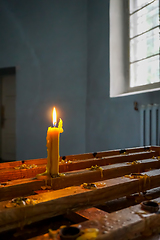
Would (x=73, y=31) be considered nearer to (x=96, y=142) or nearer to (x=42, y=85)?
(x=42, y=85)

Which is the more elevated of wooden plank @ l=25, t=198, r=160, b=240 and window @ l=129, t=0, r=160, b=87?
window @ l=129, t=0, r=160, b=87

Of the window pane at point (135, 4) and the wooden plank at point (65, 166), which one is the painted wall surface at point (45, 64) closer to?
the window pane at point (135, 4)

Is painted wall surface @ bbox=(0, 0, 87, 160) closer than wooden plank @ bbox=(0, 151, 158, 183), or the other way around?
wooden plank @ bbox=(0, 151, 158, 183)

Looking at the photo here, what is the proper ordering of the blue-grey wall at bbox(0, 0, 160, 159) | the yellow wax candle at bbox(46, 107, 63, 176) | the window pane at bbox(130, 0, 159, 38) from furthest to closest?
the blue-grey wall at bbox(0, 0, 160, 159) → the window pane at bbox(130, 0, 159, 38) → the yellow wax candle at bbox(46, 107, 63, 176)

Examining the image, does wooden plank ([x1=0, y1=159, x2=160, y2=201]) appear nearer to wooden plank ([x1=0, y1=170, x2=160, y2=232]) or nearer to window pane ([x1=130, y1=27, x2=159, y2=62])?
wooden plank ([x1=0, y1=170, x2=160, y2=232])

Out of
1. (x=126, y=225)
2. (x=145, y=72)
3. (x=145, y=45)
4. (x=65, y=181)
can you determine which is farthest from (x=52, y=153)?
(x=145, y=45)

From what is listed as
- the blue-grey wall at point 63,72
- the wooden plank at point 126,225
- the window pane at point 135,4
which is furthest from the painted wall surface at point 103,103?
the wooden plank at point 126,225

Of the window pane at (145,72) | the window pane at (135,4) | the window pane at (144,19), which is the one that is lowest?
the window pane at (145,72)

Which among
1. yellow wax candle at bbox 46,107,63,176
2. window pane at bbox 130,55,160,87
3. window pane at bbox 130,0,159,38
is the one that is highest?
window pane at bbox 130,0,159,38

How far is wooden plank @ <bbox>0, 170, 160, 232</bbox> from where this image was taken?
469 mm

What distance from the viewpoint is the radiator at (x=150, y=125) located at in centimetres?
258

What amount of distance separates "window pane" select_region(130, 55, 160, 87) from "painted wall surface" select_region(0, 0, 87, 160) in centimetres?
95

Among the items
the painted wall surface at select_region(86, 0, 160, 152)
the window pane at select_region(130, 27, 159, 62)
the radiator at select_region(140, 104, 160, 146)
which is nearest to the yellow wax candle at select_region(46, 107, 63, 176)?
the radiator at select_region(140, 104, 160, 146)

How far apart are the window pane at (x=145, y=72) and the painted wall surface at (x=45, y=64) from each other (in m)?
0.95
